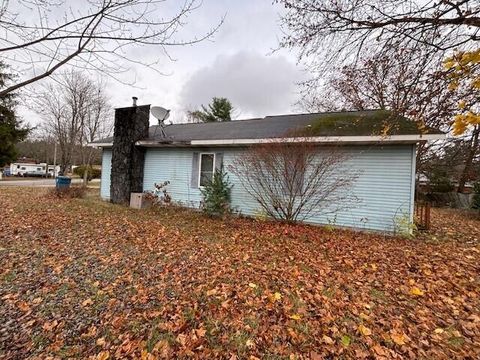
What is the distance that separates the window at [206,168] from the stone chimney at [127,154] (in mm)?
2878

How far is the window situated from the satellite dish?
336 centimetres

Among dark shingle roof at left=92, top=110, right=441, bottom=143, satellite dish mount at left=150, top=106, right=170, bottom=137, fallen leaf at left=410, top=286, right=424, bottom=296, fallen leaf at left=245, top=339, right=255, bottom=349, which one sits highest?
satellite dish mount at left=150, top=106, right=170, bottom=137

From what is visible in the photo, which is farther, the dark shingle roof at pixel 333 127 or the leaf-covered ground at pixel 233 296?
the dark shingle roof at pixel 333 127

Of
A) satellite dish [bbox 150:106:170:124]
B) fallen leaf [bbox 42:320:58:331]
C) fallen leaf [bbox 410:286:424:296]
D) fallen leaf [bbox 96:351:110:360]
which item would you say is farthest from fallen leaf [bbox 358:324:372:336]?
satellite dish [bbox 150:106:170:124]

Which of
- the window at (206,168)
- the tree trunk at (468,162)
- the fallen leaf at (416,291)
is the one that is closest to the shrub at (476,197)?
the tree trunk at (468,162)

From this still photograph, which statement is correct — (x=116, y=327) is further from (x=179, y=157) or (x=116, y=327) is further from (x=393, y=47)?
(x=179, y=157)

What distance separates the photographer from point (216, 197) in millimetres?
8609

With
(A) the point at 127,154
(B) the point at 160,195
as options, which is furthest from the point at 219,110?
(B) the point at 160,195

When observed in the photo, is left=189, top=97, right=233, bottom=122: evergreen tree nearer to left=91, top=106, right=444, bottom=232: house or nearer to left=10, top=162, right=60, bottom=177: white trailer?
left=91, top=106, right=444, bottom=232: house

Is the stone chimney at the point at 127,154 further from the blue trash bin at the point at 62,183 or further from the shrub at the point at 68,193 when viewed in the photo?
the blue trash bin at the point at 62,183

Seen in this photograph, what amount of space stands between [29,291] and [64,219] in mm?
4542

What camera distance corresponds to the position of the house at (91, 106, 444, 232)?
274 inches

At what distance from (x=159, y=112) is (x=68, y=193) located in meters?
5.50

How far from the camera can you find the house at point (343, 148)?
6.96 meters
